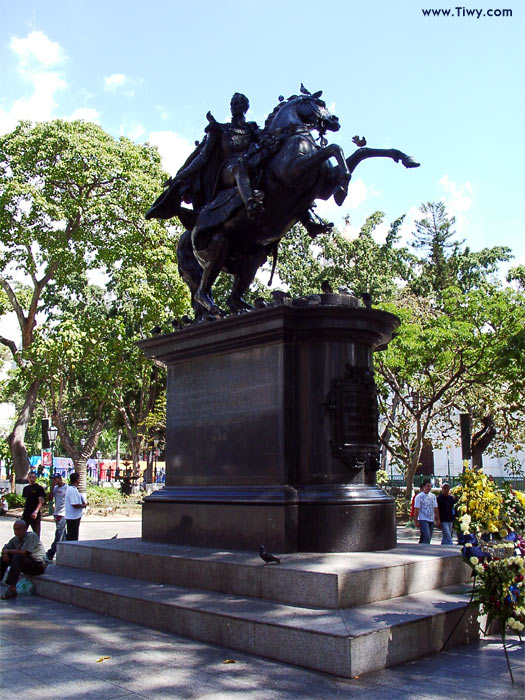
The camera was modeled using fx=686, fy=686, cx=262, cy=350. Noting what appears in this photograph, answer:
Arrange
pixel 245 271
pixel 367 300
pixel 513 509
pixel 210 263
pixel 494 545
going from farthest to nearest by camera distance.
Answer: pixel 245 271, pixel 210 263, pixel 367 300, pixel 513 509, pixel 494 545

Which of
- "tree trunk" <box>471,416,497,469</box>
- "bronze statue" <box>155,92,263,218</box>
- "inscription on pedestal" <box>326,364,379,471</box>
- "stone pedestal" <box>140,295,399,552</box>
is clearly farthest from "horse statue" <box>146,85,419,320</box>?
"tree trunk" <box>471,416,497,469</box>

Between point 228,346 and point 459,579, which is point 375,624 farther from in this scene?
point 228,346

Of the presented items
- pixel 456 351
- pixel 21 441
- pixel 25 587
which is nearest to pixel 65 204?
pixel 21 441

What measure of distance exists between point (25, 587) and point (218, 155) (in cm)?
635

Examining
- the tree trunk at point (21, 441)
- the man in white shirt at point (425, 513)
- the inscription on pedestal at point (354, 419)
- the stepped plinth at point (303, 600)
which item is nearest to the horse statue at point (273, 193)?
the inscription on pedestal at point (354, 419)

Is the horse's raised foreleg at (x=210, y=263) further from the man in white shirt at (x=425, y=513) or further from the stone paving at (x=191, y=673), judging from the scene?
the man in white shirt at (x=425, y=513)

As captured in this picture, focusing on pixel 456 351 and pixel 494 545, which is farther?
pixel 456 351

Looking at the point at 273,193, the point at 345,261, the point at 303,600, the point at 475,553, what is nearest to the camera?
the point at 475,553

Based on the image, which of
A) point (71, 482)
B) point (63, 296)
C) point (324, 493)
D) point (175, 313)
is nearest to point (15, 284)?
point (63, 296)

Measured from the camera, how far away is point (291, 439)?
25.3ft

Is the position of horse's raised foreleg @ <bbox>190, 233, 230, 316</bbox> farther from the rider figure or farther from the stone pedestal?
the stone pedestal

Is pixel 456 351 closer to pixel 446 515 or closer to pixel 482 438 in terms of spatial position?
pixel 482 438

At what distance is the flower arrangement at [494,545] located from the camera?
17.7ft

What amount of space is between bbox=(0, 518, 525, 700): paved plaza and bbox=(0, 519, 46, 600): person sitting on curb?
6.97 ft
